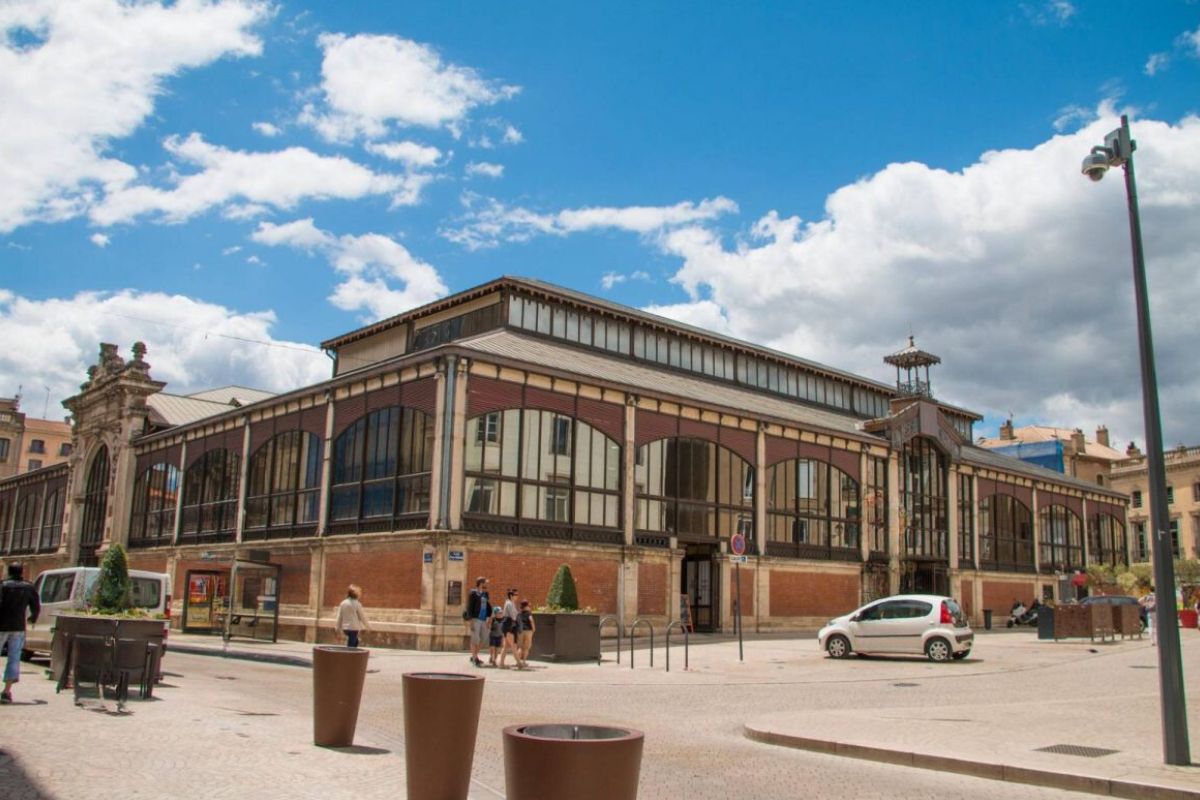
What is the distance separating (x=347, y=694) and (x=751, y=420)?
100 feet

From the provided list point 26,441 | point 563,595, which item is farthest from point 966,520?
point 26,441

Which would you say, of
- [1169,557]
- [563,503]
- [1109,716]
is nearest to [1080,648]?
[563,503]

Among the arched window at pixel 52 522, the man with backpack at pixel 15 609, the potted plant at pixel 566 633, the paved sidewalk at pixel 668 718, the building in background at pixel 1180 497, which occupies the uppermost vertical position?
the building in background at pixel 1180 497

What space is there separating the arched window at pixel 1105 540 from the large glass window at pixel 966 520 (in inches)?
549

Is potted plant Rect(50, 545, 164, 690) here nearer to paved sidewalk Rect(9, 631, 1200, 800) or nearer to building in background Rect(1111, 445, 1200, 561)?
paved sidewalk Rect(9, 631, 1200, 800)

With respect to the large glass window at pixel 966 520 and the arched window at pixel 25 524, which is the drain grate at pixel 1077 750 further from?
the arched window at pixel 25 524

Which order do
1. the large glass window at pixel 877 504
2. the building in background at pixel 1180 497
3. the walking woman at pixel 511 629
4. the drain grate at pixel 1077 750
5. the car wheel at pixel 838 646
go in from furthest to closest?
the building in background at pixel 1180 497 → the large glass window at pixel 877 504 → the car wheel at pixel 838 646 → the walking woman at pixel 511 629 → the drain grate at pixel 1077 750

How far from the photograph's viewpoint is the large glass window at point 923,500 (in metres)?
47.6

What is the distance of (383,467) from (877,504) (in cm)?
2425

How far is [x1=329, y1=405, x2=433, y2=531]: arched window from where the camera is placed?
3059 cm

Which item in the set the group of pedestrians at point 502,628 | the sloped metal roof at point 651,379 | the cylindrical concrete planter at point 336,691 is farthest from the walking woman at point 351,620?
the sloped metal roof at point 651,379

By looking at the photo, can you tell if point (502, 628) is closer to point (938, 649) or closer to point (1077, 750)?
point (938, 649)

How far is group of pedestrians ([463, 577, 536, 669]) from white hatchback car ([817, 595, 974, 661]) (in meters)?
9.06

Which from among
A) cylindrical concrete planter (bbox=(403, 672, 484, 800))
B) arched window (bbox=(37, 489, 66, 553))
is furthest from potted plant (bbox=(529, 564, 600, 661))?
arched window (bbox=(37, 489, 66, 553))
